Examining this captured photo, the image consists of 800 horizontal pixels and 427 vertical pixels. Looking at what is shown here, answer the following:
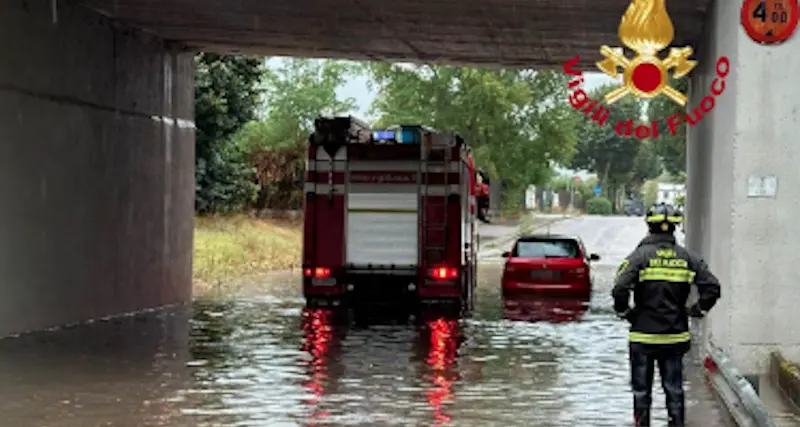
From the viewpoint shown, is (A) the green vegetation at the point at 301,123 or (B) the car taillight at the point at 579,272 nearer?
(B) the car taillight at the point at 579,272

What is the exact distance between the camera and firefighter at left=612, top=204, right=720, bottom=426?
28.8 ft

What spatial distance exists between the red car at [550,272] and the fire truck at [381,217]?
13.3 ft

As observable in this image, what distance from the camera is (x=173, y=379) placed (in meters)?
12.2

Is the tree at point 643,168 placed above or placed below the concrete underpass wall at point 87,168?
above

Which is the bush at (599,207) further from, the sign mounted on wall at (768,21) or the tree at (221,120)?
the sign mounted on wall at (768,21)

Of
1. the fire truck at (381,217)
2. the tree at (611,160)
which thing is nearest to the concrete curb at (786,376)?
the fire truck at (381,217)

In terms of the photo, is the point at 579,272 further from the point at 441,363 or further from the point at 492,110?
the point at 492,110

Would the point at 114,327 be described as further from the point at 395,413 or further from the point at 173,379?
the point at 395,413

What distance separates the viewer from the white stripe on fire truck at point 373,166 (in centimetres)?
1892

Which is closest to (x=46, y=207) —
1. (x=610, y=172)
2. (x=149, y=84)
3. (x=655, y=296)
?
(x=149, y=84)

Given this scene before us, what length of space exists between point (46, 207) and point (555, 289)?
1052 cm

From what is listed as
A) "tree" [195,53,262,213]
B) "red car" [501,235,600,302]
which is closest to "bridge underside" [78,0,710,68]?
"red car" [501,235,600,302]

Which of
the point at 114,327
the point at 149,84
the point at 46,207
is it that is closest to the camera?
the point at 46,207

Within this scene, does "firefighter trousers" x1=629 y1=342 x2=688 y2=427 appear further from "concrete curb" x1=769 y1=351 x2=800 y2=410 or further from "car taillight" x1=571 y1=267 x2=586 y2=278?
"car taillight" x1=571 y1=267 x2=586 y2=278
